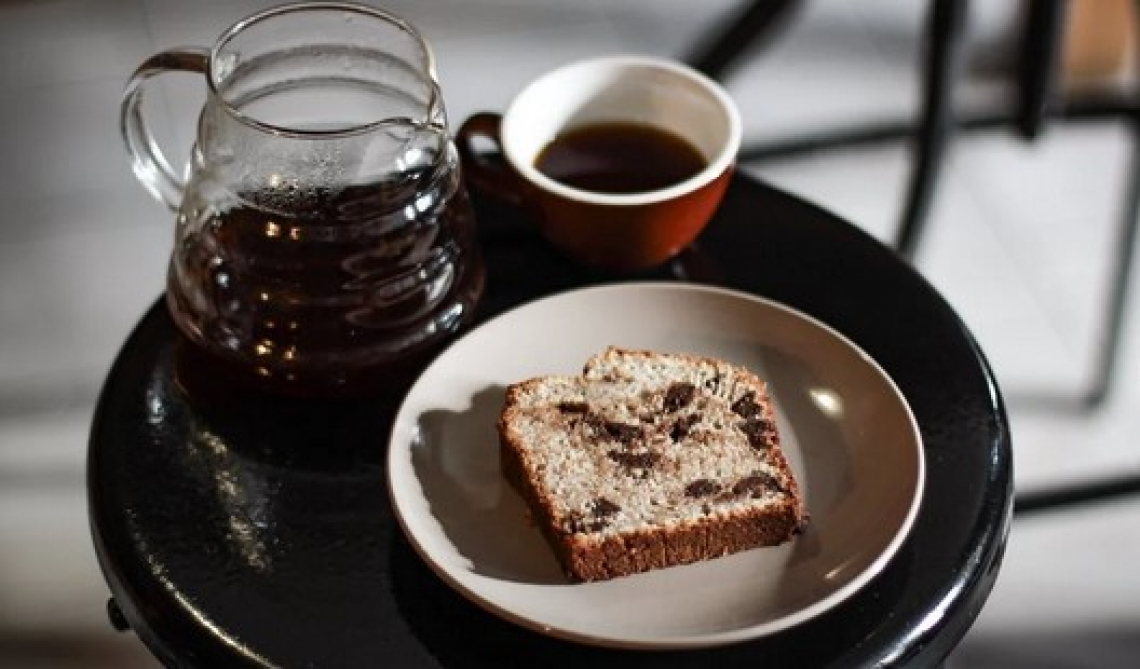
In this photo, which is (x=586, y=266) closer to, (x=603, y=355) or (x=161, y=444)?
(x=603, y=355)

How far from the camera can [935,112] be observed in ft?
3.89

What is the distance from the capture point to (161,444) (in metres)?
0.74

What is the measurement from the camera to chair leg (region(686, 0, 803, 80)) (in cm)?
129

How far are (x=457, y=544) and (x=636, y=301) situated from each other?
168 millimetres

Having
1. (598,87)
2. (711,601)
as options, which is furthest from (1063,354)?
(711,601)

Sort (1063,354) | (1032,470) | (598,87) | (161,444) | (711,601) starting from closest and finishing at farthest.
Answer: (711,601)
(161,444)
(598,87)
(1032,470)
(1063,354)

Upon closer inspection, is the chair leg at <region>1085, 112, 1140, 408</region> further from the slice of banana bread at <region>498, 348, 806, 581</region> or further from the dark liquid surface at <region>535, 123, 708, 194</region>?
the slice of banana bread at <region>498, 348, 806, 581</region>

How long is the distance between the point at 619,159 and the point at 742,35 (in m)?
0.50

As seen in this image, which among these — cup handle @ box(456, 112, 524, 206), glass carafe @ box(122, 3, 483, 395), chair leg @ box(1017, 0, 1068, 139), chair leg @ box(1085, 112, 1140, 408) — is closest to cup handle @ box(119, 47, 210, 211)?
glass carafe @ box(122, 3, 483, 395)

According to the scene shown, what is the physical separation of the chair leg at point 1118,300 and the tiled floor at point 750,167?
1 cm

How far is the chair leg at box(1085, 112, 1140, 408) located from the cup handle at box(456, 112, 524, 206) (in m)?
0.70

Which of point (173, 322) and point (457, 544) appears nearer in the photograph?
point (457, 544)

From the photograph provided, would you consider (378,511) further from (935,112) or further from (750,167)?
(750,167)

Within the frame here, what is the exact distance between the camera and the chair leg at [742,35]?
129cm
